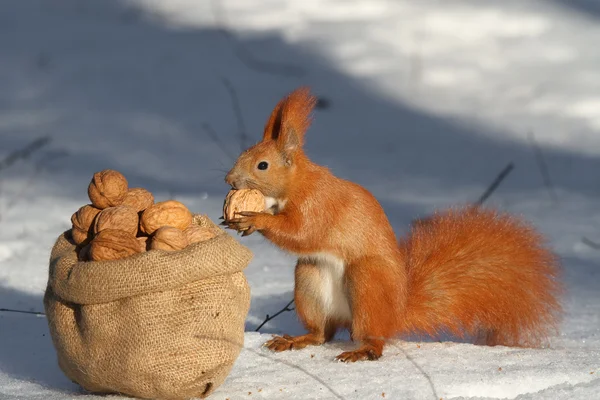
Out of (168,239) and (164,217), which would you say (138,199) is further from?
(168,239)

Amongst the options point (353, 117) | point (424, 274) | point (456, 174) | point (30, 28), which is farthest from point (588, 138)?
point (30, 28)

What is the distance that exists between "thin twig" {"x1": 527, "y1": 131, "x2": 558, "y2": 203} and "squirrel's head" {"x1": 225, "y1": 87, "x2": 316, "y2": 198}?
2.64 metres

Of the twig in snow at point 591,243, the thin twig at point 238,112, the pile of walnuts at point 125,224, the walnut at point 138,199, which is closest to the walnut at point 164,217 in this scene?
the pile of walnuts at point 125,224

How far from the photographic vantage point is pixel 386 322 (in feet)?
10.1

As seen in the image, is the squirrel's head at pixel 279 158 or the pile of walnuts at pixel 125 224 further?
the squirrel's head at pixel 279 158

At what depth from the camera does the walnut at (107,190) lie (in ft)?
9.17

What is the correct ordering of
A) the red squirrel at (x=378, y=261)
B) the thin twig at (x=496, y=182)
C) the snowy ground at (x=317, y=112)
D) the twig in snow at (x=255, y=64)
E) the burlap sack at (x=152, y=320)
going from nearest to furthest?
the burlap sack at (x=152, y=320) < the red squirrel at (x=378, y=261) < the snowy ground at (x=317, y=112) < the thin twig at (x=496, y=182) < the twig in snow at (x=255, y=64)

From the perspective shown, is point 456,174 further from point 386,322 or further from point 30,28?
point 30,28

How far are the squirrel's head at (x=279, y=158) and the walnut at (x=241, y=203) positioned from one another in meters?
0.04

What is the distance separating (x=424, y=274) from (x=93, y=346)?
1143 millimetres

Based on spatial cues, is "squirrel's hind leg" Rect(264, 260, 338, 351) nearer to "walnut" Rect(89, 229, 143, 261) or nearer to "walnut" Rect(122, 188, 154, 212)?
"walnut" Rect(122, 188, 154, 212)

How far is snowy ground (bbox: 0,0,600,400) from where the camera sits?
4.88 meters

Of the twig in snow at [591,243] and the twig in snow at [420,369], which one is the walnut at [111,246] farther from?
the twig in snow at [591,243]

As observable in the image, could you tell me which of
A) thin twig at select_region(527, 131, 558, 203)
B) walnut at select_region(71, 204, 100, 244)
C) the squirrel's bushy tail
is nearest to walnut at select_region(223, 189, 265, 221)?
walnut at select_region(71, 204, 100, 244)
